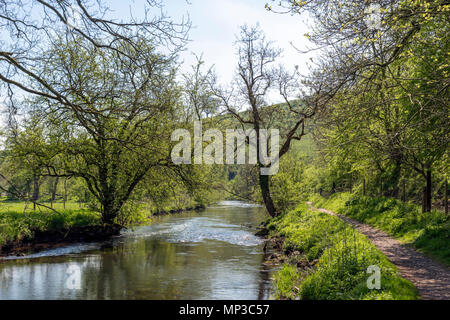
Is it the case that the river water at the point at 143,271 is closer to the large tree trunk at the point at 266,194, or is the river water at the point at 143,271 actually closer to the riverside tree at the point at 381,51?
the large tree trunk at the point at 266,194

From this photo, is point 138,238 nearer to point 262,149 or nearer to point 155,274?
point 155,274

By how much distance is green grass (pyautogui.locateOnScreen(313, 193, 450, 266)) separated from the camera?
11695mm

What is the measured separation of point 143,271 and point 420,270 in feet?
30.3

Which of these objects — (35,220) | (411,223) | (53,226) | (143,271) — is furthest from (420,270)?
(53,226)

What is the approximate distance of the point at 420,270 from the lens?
964 cm

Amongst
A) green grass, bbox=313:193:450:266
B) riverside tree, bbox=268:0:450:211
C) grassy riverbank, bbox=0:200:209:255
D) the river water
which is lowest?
the river water

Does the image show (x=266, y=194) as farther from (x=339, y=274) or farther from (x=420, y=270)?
(x=339, y=274)

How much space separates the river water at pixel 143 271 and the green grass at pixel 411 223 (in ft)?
17.6

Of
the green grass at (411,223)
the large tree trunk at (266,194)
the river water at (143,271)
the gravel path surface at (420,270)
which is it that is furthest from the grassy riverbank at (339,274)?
the large tree trunk at (266,194)

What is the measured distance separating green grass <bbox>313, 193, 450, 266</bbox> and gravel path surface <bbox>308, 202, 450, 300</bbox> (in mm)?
419

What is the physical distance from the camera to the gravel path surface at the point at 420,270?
7.71m

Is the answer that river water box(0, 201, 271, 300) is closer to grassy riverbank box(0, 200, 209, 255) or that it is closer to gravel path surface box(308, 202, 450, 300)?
grassy riverbank box(0, 200, 209, 255)

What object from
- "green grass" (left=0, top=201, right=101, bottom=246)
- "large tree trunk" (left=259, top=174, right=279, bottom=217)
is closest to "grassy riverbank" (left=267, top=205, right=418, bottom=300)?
"green grass" (left=0, top=201, right=101, bottom=246)
